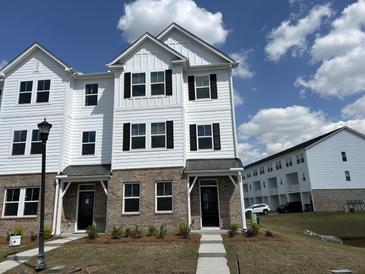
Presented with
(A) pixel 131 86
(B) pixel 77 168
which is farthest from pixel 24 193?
(A) pixel 131 86

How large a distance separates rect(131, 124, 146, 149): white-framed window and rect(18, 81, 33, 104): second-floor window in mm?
7175

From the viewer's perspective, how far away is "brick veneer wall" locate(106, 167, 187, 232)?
51.2 feet

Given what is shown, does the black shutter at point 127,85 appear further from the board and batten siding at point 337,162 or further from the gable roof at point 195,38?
the board and batten siding at point 337,162

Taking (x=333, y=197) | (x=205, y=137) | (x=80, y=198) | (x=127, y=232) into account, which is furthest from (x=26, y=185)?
(x=333, y=197)

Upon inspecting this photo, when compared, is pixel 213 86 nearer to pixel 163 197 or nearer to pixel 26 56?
pixel 163 197

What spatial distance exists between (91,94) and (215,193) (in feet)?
33.4

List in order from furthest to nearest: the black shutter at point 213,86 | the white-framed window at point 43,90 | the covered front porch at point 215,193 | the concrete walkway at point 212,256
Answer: the white-framed window at point 43,90 < the black shutter at point 213,86 < the covered front porch at point 215,193 < the concrete walkway at point 212,256

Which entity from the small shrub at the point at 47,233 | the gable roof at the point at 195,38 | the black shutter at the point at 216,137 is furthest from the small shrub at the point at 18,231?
the gable roof at the point at 195,38

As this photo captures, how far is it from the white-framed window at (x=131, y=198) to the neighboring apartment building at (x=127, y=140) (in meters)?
0.05

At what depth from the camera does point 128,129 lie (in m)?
17.2

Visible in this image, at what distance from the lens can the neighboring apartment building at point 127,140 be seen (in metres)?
16.2

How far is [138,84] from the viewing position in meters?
17.9

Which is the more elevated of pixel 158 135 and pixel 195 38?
pixel 195 38

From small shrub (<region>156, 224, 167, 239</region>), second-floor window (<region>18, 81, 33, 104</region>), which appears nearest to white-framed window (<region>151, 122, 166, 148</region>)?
small shrub (<region>156, 224, 167, 239</region>)
